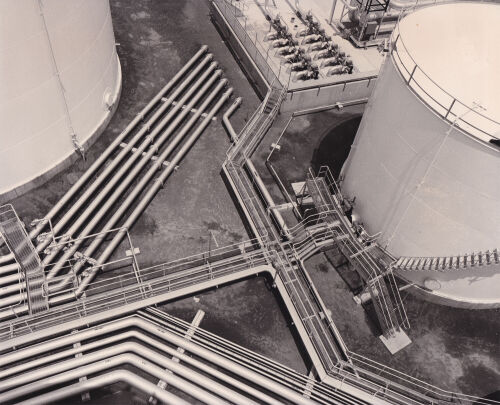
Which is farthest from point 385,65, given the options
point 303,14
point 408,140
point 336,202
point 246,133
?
point 303,14

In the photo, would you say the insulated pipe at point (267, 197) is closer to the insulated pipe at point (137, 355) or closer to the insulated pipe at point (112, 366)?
the insulated pipe at point (137, 355)

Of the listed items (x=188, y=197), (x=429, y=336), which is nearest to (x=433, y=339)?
(x=429, y=336)

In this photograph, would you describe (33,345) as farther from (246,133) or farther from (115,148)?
(246,133)

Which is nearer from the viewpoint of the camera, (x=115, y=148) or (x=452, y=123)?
(x=452, y=123)

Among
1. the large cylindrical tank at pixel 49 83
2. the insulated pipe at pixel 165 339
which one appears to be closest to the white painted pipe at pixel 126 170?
the insulated pipe at pixel 165 339

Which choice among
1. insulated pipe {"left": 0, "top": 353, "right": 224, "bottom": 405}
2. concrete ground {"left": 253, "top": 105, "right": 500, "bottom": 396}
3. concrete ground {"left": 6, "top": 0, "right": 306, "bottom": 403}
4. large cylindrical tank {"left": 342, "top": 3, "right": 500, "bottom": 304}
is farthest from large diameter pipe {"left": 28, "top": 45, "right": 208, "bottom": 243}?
large cylindrical tank {"left": 342, "top": 3, "right": 500, "bottom": 304}

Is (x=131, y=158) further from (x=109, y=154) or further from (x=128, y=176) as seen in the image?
(x=109, y=154)
